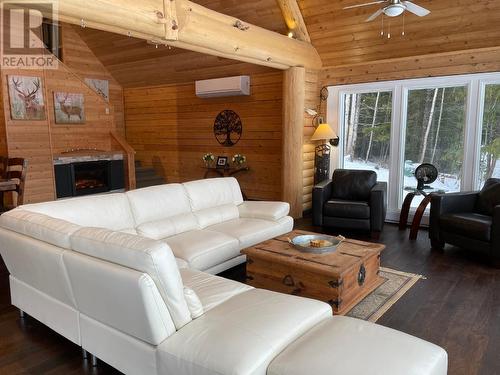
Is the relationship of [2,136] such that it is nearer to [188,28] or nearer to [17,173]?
[17,173]

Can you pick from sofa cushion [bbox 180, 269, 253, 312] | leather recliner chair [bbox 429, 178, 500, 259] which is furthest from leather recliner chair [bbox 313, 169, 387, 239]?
sofa cushion [bbox 180, 269, 253, 312]

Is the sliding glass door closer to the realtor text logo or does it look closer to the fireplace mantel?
the fireplace mantel

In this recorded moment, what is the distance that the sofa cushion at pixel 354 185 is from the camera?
17.5 ft

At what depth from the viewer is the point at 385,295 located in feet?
10.7

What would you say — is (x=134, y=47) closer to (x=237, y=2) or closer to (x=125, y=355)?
(x=237, y=2)

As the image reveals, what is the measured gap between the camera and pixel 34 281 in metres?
2.53

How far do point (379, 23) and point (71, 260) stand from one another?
4.78 meters

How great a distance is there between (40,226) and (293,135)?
4247mm

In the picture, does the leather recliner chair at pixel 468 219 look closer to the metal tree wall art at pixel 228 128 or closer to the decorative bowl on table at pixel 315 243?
the decorative bowl on table at pixel 315 243

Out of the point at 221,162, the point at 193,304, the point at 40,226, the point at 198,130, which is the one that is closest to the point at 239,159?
the point at 221,162

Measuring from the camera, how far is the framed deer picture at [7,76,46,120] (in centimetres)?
621

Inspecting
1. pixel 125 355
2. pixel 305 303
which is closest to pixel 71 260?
pixel 125 355

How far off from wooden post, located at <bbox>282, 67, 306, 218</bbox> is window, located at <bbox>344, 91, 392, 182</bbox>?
85 centimetres

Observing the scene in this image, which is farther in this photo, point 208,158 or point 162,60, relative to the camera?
point 208,158
